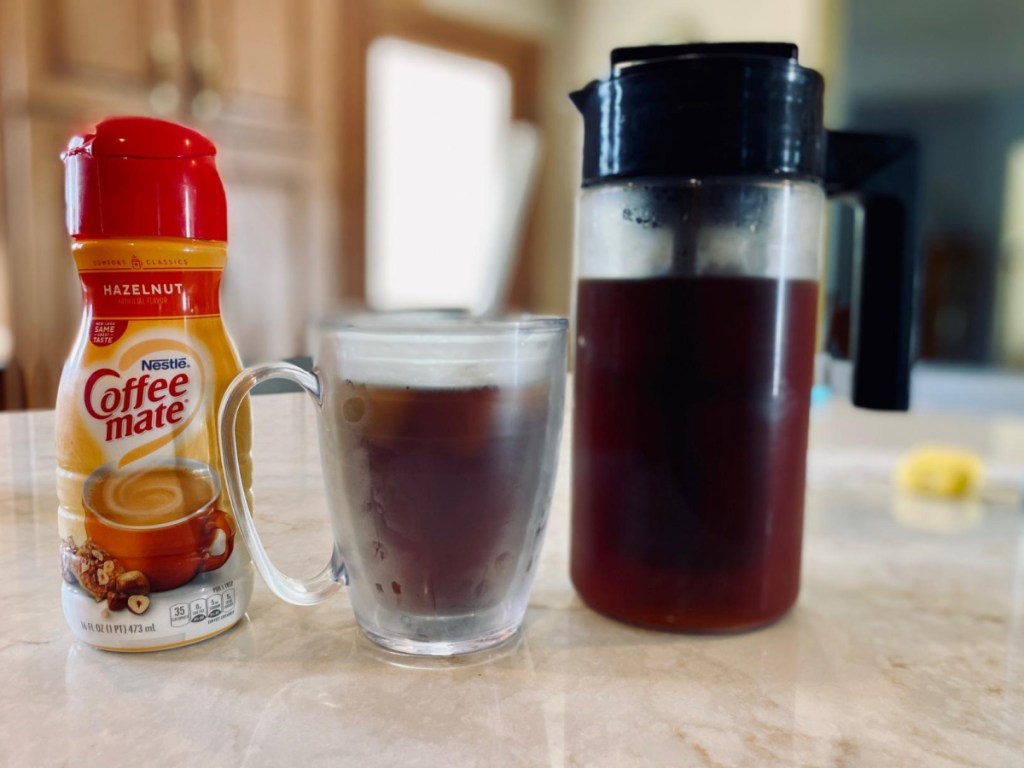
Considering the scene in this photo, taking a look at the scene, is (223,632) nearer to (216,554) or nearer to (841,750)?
(216,554)

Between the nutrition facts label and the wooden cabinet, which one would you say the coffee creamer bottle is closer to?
the nutrition facts label

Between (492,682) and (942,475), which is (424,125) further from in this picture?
(492,682)

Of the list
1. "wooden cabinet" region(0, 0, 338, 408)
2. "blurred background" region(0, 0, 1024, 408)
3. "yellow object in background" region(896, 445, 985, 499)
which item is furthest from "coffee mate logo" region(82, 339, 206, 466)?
"blurred background" region(0, 0, 1024, 408)

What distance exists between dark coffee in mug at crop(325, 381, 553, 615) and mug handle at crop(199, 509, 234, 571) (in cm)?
6

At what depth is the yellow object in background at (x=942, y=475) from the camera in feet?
2.96

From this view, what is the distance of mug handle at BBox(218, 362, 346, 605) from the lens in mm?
427

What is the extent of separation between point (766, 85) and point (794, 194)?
0.06 meters

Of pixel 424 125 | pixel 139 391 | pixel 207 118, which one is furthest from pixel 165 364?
pixel 424 125

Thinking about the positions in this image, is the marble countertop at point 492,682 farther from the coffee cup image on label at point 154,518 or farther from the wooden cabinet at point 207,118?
the wooden cabinet at point 207,118

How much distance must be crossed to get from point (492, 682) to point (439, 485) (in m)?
0.10

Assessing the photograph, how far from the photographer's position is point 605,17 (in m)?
3.06

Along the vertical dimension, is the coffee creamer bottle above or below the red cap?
below

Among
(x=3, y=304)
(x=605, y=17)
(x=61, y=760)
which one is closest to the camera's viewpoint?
(x=61, y=760)

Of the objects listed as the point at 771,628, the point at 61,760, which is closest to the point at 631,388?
the point at 771,628
